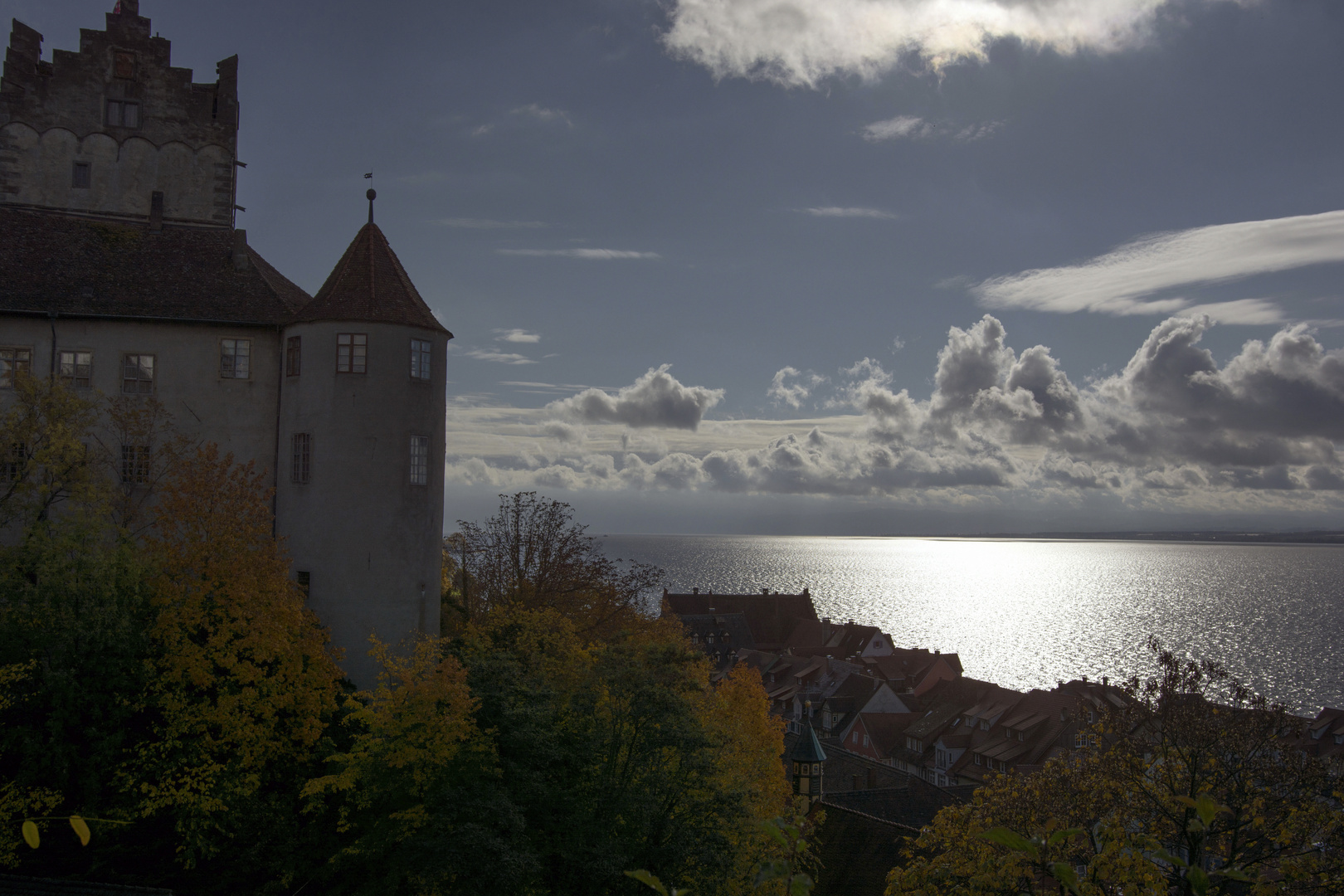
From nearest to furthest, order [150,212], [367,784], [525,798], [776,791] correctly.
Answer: [525,798], [367,784], [776,791], [150,212]

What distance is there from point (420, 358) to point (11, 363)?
1484 cm

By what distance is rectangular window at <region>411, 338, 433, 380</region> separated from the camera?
35.0 m

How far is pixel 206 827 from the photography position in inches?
1040

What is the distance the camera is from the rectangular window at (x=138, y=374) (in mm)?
34406

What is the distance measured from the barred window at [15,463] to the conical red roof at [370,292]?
10.1 meters

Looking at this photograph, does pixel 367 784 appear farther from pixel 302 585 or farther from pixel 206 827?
pixel 302 585

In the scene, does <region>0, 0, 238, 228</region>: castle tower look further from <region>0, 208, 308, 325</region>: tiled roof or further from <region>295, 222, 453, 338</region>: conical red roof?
<region>295, 222, 453, 338</region>: conical red roof

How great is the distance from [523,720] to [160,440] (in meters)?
19.2

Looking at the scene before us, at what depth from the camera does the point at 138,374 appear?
3447 cm

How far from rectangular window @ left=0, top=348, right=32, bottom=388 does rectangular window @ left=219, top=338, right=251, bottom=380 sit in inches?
255

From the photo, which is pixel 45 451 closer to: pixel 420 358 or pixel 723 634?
pixel 420 358

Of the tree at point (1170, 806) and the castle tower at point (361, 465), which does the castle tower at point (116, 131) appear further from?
the tree at point (1170, 806)

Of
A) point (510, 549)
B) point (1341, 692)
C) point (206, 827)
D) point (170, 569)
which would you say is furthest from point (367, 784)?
point (1341, 692)

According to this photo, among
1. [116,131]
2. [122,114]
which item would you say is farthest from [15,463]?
[122,114]
